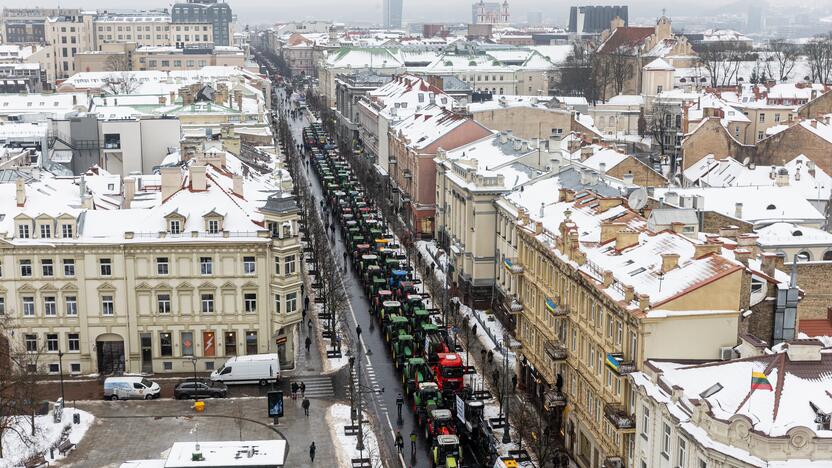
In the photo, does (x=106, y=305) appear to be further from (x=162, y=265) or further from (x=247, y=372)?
(x=247, y=372)

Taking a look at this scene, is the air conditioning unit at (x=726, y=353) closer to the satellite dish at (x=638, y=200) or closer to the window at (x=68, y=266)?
the satellite dish at (x=638, y=200)

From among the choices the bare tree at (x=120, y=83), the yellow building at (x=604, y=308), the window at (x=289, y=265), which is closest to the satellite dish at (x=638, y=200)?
the yellow building at (x=604, y=308)

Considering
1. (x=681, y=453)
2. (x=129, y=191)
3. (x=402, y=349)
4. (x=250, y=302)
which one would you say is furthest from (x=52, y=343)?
(x=681, y=453)

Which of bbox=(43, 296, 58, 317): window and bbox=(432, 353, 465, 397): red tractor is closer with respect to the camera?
bbox=(432, 353, 465, 397): red tractor

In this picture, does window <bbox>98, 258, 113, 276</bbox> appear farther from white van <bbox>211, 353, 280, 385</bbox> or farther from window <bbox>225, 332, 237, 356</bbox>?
white van <bbox>211, 353, 280, 385</bbox>

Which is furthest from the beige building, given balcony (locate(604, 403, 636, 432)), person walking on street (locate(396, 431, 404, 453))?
balcony (locate(604, 403, 636, 432))

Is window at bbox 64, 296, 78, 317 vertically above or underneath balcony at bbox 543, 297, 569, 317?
underneath
